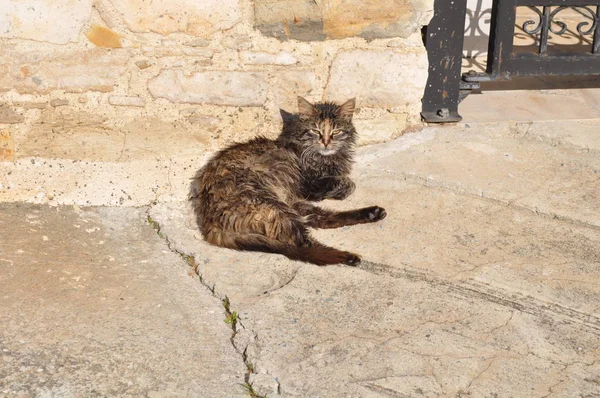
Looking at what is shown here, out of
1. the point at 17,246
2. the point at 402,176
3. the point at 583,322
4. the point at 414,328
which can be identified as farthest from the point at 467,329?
the point at 17,246

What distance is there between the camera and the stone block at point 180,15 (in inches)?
167

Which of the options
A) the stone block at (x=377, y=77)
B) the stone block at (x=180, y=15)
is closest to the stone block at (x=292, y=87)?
the stone block at (x=377, y=77)

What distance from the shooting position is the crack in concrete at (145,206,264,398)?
2.88 metres

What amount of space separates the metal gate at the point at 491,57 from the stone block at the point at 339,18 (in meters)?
0.25

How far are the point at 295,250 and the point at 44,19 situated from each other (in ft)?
6.01

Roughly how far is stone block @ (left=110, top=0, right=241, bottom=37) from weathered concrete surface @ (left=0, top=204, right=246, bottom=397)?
105 centimetres

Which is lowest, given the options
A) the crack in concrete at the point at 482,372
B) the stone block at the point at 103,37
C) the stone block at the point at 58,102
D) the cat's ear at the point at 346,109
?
the crack in concrete at the point at 482,372

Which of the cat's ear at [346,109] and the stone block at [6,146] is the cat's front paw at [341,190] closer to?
the cat's ear at [346,109]

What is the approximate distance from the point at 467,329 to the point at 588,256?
2.99 ft

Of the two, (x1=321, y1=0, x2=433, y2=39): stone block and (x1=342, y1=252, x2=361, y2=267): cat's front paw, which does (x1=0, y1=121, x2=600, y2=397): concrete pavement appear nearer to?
(x1=342, y1=252, x2=361, y2=267): cat's front paw

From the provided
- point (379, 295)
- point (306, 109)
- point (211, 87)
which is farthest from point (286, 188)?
point (379, 295)

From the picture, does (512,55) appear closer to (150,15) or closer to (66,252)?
(150,15)

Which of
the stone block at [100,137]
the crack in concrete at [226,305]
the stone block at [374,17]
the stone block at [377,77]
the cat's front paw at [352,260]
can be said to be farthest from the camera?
the stone block at [377,77]

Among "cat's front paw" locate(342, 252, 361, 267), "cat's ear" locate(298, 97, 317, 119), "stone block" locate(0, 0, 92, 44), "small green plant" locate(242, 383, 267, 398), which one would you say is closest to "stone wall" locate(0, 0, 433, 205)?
"stone block" locate(0, 0, 92, 44)
